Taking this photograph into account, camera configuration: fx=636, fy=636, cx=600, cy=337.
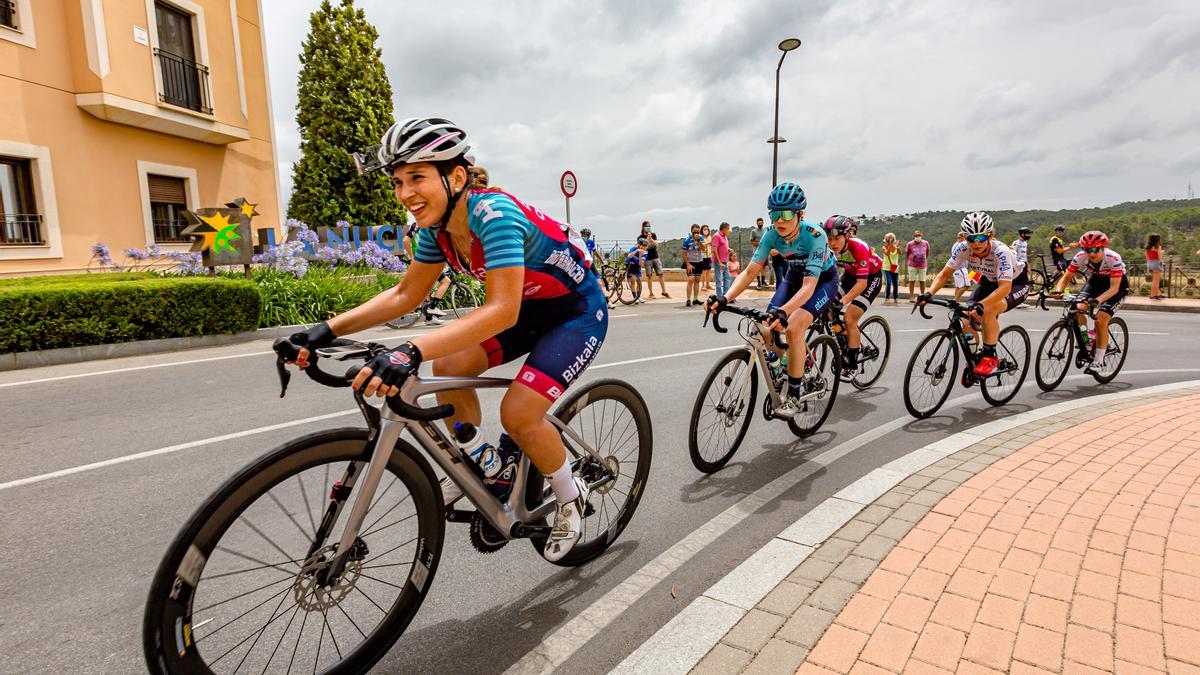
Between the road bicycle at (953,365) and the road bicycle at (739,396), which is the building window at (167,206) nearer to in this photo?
the road bicycle at (739,396)

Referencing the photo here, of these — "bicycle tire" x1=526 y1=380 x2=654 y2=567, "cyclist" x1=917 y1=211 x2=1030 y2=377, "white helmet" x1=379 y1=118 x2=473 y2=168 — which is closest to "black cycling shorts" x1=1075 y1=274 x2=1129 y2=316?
"cyclist" x1=917 y1=211 x2=1030 y2=377

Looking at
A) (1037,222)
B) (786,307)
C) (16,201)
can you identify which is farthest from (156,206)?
(1037,222)

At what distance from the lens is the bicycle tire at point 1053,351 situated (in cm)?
705

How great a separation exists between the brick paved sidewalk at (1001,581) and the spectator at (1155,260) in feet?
60.5

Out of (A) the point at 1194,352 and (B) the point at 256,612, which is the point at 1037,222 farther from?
(B) the point at 256,612

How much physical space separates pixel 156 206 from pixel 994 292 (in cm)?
1809

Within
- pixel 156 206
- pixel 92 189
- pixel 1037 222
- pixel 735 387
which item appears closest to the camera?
pixel 735 387

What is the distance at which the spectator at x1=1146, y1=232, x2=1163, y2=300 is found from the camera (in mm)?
18062

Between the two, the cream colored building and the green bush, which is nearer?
the green bush

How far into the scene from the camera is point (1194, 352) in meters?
9.93

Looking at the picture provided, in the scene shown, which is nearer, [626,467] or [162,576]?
[162,576]

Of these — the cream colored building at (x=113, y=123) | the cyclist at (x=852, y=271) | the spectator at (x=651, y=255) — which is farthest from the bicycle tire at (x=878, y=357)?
the cream colored building at (x=113, y=123)

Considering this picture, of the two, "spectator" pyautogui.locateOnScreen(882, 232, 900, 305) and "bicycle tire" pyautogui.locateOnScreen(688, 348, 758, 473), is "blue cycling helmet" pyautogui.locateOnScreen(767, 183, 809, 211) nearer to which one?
"bicycle tire" pyautogui.locateOnScreen(688, 348, 758, 473)

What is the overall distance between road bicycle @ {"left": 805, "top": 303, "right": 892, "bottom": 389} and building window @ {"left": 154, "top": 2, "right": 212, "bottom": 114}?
16169mm
